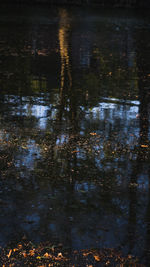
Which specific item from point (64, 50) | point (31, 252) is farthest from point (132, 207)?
point (64, 50)

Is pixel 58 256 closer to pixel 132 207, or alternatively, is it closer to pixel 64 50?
pixel 132 207

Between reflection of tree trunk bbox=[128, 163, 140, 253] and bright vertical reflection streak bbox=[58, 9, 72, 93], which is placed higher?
bright vertical reflection streak bbox=[58, 9, 72, 93]

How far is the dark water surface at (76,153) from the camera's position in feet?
13.4

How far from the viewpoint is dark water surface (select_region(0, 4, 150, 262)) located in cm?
409

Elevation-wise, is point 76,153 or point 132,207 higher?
point 76,153

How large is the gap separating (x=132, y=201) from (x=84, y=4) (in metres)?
43.4

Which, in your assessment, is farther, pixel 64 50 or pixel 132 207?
pixel 64 50

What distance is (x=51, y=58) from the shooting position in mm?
13578

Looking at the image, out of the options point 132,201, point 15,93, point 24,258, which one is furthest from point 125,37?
point 24,258

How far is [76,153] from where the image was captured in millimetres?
5887

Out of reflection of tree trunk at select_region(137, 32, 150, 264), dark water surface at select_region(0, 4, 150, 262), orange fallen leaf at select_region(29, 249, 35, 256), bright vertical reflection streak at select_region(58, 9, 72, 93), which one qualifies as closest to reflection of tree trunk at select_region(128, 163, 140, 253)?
dark water surface at select_region(0, 4, 150, 262)

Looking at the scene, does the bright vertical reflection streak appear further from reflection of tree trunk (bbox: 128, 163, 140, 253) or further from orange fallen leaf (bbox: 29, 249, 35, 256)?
orange fallen leaf (bbox: 29, 249, 35, 256)

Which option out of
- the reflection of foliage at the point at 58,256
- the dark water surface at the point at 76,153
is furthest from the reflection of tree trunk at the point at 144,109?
the reflection of foliage at the point at 58,256

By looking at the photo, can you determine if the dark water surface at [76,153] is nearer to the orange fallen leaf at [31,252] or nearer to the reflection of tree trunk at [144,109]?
the reflection of tree trunk at [144,109]
